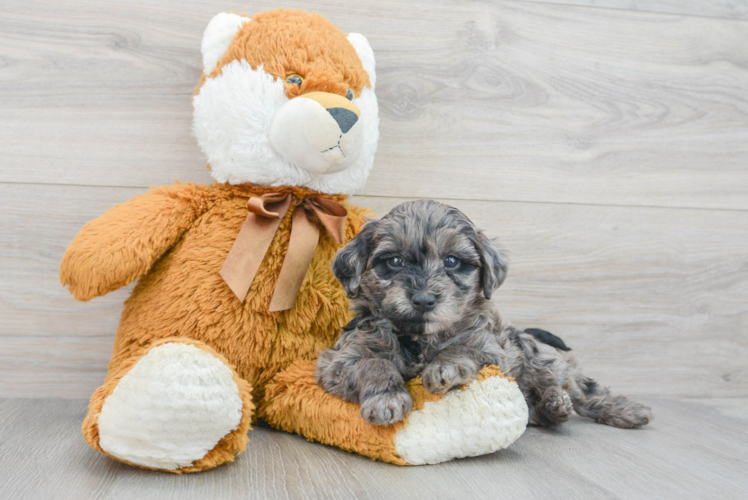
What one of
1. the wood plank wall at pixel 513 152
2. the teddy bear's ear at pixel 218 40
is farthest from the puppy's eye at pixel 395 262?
the teddy bear's ear at pixel 218 40

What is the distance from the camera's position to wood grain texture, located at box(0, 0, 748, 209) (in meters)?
2.04

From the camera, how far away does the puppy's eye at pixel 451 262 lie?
1.54 m

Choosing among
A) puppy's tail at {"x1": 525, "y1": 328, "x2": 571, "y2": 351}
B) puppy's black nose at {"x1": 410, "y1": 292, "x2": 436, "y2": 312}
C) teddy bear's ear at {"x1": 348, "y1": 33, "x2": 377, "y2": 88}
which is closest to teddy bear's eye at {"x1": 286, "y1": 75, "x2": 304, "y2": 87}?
teddy bear's ear at {"x1": 348, "y1": 33, "x2": 377, "y2": 88}

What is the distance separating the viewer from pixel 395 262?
5.07ft

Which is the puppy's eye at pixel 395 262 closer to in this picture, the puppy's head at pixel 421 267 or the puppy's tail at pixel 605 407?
the puppy's head at pixel 421 267

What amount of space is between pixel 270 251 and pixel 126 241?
16.0 inches

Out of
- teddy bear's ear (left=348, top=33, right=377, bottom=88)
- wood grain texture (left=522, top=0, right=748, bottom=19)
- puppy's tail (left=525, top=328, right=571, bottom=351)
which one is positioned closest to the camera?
teddy bear's ear (left=348, top=33, right=377, bottom=88)

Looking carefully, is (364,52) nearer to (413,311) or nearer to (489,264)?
(489,264)

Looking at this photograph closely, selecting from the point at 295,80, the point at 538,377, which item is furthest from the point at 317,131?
the point at 538,377

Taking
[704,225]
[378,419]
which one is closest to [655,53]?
[704,225]

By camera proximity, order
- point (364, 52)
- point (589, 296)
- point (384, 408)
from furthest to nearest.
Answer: point (589, 296) < point (364, 52) < point (384, 408)

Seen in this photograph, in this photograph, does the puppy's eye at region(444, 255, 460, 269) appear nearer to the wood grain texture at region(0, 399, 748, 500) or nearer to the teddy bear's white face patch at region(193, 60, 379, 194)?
the teddy bear's white face patch at region(193, 60, 379, 194)

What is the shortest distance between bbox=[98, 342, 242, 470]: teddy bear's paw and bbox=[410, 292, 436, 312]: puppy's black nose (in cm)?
51

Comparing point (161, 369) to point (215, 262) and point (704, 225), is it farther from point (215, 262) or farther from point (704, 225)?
point (704, 225)
